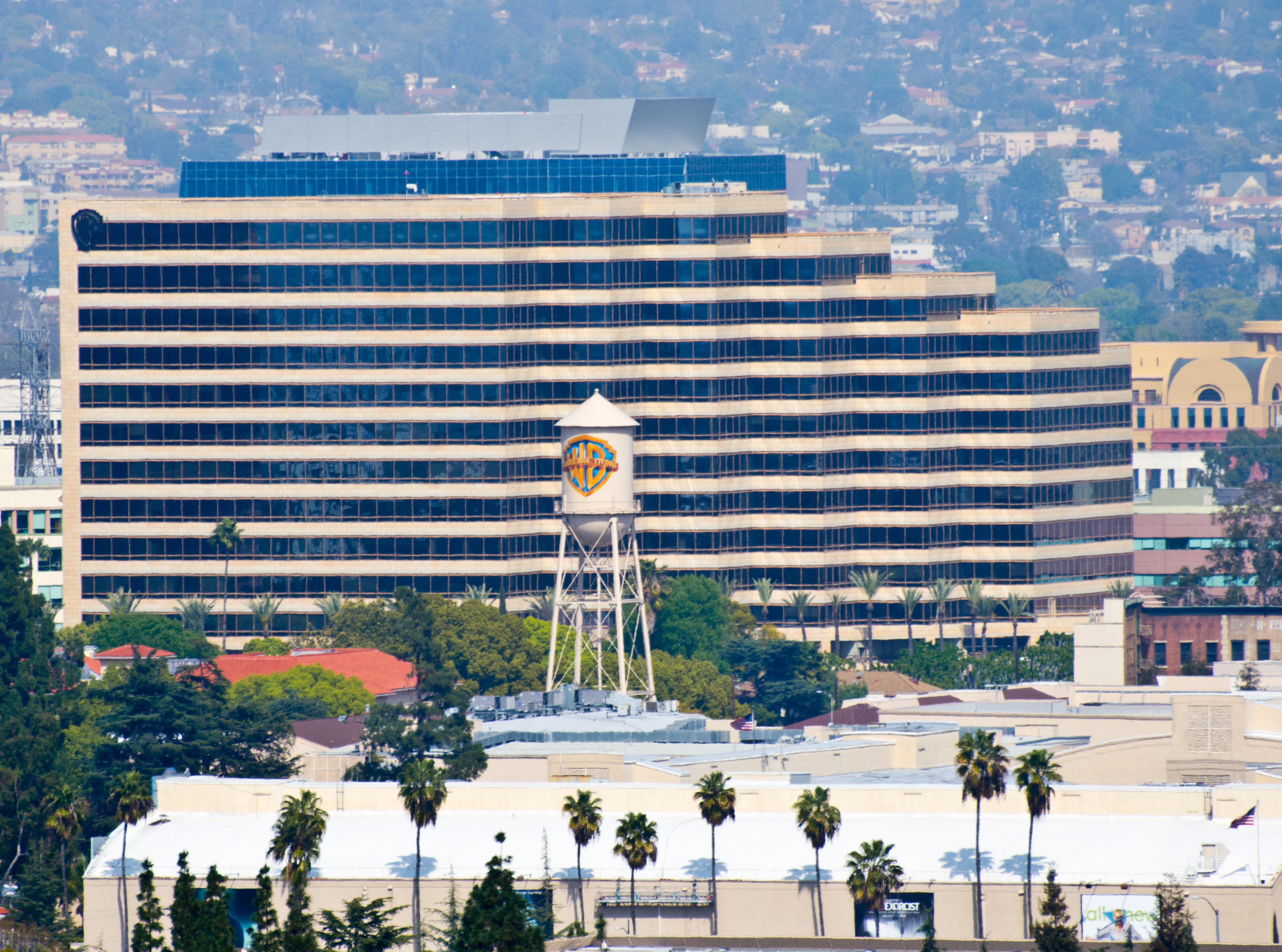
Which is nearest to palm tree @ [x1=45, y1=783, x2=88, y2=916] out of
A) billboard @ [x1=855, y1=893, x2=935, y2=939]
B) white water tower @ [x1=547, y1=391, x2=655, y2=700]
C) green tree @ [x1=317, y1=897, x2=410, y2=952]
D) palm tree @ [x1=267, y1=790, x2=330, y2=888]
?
palm tree @ [x1=267, y1=790, x2=330, y2=888]

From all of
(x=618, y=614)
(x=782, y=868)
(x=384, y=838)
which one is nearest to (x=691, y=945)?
A: (x=782, y=868)

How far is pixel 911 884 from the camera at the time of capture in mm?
116875

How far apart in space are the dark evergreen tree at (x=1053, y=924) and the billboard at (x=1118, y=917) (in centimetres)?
88

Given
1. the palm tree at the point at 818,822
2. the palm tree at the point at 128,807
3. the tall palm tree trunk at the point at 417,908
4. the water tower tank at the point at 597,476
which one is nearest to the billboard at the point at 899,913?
the palm tree at the point at 818,822

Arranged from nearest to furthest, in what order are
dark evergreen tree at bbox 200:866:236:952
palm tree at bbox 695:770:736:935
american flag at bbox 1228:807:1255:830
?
dark evergreen tree at bbox 200:866:236:952, palm tree at bbox 695:770:736:935, american flag at bbox 1228:807:1255:830

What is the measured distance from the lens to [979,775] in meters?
117

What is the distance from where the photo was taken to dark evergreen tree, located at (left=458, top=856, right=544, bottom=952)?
10425 centimetres

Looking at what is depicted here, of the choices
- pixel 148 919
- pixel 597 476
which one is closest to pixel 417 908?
pixel 148 919

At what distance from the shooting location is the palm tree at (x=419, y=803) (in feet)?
386

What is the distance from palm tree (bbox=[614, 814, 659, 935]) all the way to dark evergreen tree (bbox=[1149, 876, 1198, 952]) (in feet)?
68.6

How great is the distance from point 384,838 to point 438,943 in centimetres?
717

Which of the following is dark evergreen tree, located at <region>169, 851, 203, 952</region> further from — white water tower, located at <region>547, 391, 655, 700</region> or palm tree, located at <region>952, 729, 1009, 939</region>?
white water tower, located at <region>547, 391, 655, 700</region>

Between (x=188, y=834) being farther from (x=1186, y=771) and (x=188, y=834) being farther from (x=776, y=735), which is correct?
(x=1186, y=771)

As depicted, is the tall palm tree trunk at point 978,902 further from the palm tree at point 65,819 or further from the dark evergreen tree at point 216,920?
the palm tree at point 65,819
